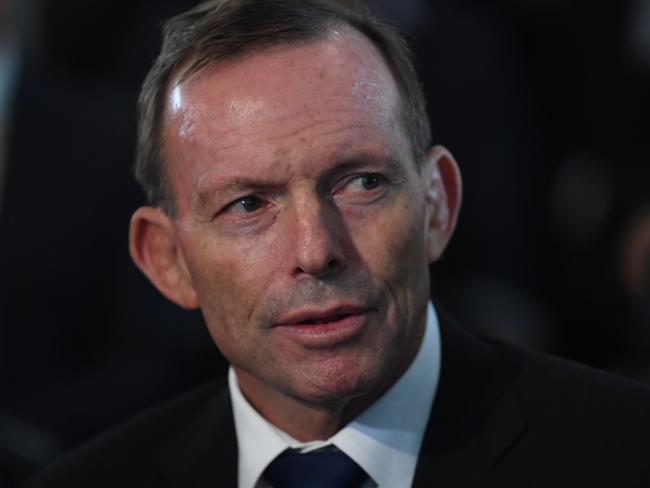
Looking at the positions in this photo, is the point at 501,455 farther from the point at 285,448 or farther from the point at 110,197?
the point at 110,197

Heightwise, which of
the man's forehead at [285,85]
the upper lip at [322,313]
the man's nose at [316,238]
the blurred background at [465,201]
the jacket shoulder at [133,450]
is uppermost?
the man's forehead at [285,85]

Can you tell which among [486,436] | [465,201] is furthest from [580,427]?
[465,201]

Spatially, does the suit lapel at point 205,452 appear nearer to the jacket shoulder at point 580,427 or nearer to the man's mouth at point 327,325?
the man's mouth at point 327,325

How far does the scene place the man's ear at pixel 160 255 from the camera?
8.89 ft

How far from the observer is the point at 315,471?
258cm

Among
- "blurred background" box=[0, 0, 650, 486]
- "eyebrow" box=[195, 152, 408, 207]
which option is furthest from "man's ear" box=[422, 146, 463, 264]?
"blurred background" box=[0, 0, 650, 486]

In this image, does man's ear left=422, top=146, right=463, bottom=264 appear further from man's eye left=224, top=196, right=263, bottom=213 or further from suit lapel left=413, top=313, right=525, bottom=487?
man's eye left=224, top=196, right=263, bottom=213

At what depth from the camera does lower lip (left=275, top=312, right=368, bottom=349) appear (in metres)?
2.39

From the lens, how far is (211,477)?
274 centimetres

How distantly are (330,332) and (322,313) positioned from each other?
4 centimetres

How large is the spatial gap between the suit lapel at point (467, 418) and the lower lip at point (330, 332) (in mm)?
318

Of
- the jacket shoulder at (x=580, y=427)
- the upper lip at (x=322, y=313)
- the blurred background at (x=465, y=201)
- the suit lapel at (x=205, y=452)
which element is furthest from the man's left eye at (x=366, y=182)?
the blurred background at (x=465, y=201)

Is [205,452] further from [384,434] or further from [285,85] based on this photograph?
[285,85]

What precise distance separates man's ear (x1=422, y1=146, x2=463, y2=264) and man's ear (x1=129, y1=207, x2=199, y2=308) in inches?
19.1
